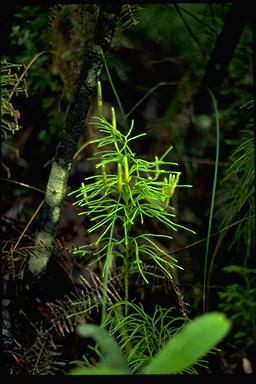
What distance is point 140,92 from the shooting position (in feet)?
6.21

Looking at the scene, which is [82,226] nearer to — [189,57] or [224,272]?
[224,272]

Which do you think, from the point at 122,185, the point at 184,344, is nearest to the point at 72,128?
the point at 122,185

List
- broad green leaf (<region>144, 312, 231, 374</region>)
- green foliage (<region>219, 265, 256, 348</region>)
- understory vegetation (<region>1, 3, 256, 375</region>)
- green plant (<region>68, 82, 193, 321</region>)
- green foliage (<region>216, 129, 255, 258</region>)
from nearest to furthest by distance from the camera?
broad green leaf (<region>144, 312, 231, 374</region>), green plant (<region>68, 82, 193, 321</region>), understory vegetation (<region>1, 3, 256, 375</region>), green foliage (<region>216, 129, 255, 258</region>), green foliage (<region>219, 265, 256, 348</region>)

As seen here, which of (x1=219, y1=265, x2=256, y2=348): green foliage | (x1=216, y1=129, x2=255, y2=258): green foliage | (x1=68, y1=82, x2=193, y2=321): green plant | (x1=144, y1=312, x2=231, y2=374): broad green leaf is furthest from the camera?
(x1=219, y1=265, x2=256, y2=348): green foliage

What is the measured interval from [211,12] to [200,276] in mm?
849

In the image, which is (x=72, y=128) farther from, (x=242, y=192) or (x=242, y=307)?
(x=242, y=307)

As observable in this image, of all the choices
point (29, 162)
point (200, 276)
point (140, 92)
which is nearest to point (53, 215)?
point (29, 162)

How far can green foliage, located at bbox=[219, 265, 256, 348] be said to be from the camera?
1398 mm

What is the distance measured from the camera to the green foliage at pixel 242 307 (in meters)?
1.40

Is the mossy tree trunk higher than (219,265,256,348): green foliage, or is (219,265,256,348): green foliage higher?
the mossy tree trunk

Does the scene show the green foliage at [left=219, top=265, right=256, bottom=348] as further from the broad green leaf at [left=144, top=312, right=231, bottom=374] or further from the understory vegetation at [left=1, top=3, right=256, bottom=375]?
the broad green leaf at [left=144, top=312, right=231, bottom=374]

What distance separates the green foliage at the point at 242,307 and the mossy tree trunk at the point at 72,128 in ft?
1.73

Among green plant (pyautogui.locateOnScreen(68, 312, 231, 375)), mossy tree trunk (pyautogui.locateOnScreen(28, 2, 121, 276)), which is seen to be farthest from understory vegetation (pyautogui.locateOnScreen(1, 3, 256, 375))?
green plant (pyautogui.locateOnScreen(68, 312, 231, 375))

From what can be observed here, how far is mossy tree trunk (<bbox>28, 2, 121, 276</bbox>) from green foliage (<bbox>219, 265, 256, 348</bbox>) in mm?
528
